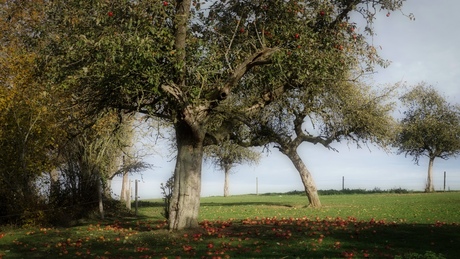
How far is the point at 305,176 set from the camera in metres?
34.9

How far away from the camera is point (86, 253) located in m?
14.5

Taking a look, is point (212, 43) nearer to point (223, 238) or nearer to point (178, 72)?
point (178, 72)

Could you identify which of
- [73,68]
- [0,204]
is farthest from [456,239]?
[0,204]

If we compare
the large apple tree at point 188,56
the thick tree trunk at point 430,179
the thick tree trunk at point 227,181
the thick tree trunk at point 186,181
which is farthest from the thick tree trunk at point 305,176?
the thick tree trunk at point 227,181

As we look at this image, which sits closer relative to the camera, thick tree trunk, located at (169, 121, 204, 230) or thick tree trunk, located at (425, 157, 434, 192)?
thick tree trunk, located at (169, 121, 204, 230)

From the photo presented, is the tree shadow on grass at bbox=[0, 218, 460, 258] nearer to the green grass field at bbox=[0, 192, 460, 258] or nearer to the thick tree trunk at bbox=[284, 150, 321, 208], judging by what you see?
the green grass field at bbox=[0, 192, 460, 258]

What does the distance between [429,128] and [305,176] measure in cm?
3272

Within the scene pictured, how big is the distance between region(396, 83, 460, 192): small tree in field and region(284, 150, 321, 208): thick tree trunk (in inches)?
1151

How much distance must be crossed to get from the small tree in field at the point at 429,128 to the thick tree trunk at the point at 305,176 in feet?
95.9

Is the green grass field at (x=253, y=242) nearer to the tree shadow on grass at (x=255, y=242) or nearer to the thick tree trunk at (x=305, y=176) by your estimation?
the tree shadow on grass at (x=255, y=242)

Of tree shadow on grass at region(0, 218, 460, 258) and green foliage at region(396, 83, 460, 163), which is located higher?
green foliage at region(396, 83, 460, 163)

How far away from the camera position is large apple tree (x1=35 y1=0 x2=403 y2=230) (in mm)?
15305

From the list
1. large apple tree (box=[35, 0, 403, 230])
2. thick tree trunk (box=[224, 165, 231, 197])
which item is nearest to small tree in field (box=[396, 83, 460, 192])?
thick tree trunk (box=[224, 165, 231, 197])

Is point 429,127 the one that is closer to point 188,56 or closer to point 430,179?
point 430,179
